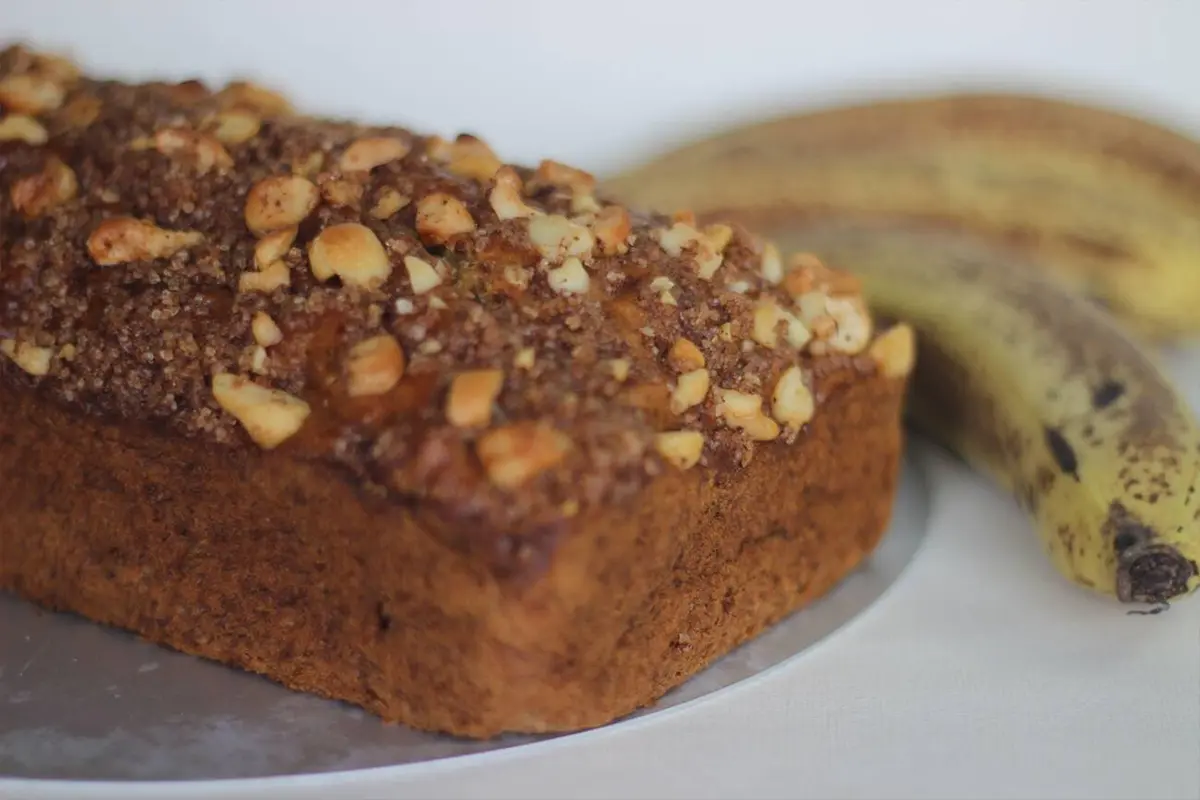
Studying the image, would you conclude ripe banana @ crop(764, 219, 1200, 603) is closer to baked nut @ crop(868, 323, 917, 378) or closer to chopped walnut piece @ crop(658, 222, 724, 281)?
baked nut @ crop(868, 323, 917, 378)

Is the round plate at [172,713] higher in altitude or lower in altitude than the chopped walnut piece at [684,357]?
lower

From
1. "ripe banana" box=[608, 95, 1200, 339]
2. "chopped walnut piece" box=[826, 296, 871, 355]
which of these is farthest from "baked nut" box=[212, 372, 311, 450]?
"ripe banana" box=[608, 95, 1200, 339]

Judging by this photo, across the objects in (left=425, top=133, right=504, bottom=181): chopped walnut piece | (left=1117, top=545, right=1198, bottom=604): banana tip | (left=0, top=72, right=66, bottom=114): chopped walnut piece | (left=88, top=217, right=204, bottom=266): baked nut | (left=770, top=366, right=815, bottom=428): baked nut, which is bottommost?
(left=1117, top=545, right=1198, bottom=604): banana tip

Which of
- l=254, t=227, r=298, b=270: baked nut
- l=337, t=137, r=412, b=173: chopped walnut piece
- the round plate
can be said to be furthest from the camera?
l=337, t=137, r=412, b=173: chopped walnut piece

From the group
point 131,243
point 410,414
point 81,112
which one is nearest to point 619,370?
point 410,414

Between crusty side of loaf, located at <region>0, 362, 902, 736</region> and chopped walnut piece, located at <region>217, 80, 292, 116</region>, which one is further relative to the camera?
chopped walnut piece, located at <region>217, 80, 292, 116</region>

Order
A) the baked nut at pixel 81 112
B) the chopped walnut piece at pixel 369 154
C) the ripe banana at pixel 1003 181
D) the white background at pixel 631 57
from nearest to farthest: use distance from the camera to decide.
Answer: the chopped walnut piece at pixel 369 154 → the baked nut at pixel 81 112 → the ripe banana at pixel 1003 181 → the white background at pixel 631 57

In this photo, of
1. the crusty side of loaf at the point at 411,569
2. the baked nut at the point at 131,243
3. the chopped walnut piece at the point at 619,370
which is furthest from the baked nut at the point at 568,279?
the baked nut at the point at 131,243

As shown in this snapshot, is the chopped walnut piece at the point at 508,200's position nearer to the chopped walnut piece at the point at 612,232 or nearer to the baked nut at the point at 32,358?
the chopped walnut piece at the point at 612,232

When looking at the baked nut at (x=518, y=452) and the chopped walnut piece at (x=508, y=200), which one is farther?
the chopped walnut piece at (x=508, y=200)
